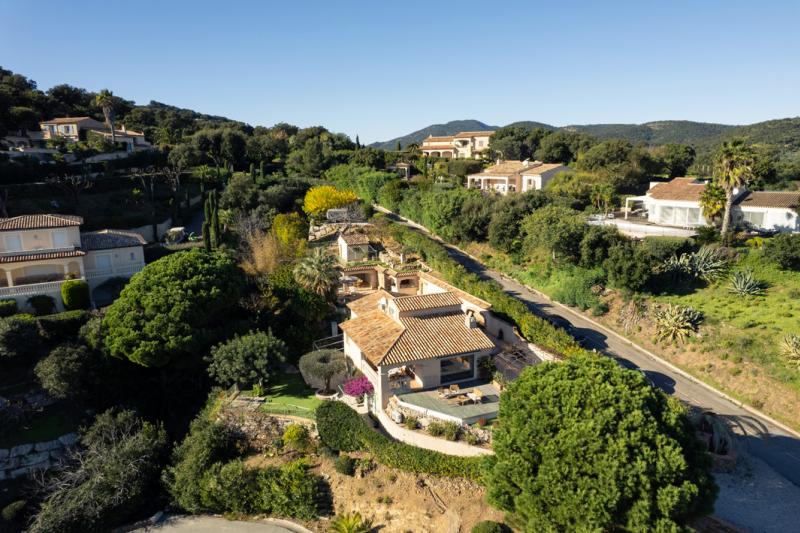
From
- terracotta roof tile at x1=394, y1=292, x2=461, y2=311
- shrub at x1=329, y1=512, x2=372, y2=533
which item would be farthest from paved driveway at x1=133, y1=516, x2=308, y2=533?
terracotta roof tile at x1=394, y1=292, x2=461, y2=311

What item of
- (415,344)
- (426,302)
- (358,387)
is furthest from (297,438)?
(426,302)

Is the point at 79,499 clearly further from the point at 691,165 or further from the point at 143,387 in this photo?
the point at 691,165

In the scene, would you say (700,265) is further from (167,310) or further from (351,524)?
(167,310)

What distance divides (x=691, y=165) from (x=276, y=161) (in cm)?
6852

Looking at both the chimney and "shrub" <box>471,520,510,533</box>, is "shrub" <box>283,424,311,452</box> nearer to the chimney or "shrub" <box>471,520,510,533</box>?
"shrub" <box>471,520,510,533</box>

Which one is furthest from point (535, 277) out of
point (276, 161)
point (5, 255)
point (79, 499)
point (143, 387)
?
point (276, 161)

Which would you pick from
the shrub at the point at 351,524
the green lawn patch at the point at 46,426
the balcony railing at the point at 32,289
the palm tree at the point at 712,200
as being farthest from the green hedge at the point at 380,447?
the palm tree at the point at 712,200

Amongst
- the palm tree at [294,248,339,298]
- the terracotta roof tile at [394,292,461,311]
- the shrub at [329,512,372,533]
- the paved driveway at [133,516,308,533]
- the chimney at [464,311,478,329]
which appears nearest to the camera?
the shrub at [329,512,372,533]

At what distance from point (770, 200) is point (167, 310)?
46177 millimetres

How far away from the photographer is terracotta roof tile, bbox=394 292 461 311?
28.3m

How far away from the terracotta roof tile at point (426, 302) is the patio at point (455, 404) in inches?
194

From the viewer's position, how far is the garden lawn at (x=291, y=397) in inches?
1001

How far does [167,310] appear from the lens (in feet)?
91.6

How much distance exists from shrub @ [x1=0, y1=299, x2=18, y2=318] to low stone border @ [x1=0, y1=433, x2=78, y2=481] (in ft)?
30.0
